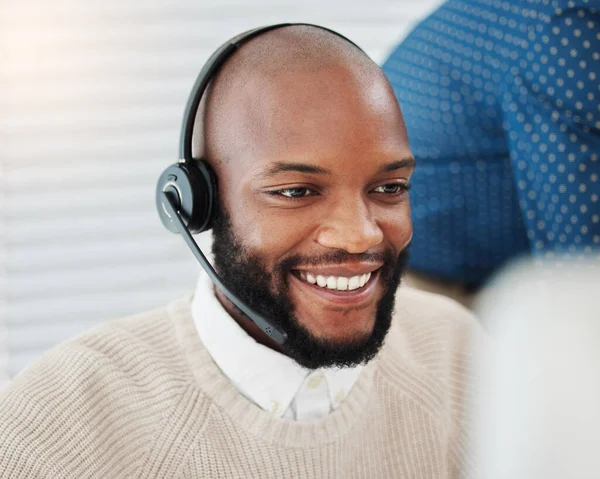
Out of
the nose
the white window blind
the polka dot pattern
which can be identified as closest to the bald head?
the nose

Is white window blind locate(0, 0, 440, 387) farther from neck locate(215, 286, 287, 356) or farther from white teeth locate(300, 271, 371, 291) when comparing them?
white teeth locate(300, 271, 371, 291)

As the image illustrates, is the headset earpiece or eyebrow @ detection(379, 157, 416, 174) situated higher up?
eyebrow @ detection(379, 157, 416, 174)

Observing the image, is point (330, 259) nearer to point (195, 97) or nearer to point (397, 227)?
point (397, 227)

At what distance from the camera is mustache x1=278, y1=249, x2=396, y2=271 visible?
1.06m

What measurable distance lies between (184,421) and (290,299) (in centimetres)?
24

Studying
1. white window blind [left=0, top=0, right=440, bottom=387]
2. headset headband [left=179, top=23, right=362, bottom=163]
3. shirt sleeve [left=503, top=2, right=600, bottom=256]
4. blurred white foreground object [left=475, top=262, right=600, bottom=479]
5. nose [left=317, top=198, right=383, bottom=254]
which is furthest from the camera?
white window blind [left=0, top=0, right=440, bottom=387]

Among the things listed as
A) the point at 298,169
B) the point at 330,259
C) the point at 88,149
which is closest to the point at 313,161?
the point at 298,169

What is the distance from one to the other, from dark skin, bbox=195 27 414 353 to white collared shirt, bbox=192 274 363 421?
3.9 inches

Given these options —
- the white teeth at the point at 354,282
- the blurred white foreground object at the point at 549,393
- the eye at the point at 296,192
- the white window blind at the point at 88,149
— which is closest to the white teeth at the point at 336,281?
the white teeth at the point at 354,282

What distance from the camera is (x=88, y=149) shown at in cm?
201

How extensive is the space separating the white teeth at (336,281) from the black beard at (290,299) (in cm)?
3

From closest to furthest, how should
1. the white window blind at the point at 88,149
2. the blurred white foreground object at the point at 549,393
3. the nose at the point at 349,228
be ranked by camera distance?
the blurred white foreground object at the point at 549,393 < the nose at the point at 349,228 < the white window blind at the point at 88,149

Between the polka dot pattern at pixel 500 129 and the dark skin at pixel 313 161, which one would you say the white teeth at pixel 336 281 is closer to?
the dark skin at pixel 313 161

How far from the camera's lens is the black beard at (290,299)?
3.60ft
